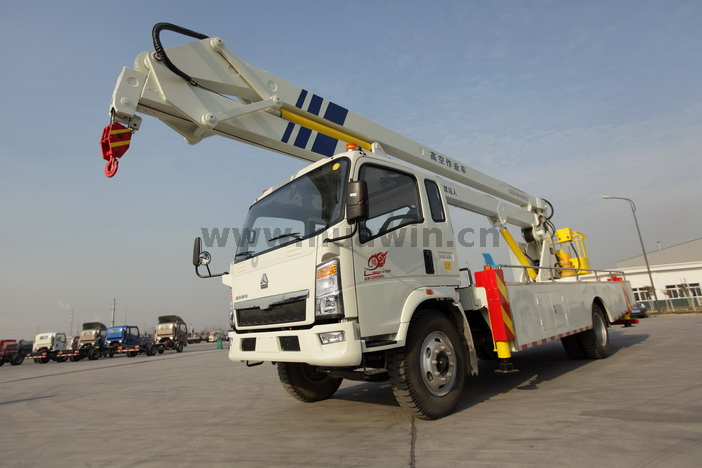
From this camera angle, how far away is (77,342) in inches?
1008

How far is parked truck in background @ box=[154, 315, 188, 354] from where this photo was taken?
26714 mm

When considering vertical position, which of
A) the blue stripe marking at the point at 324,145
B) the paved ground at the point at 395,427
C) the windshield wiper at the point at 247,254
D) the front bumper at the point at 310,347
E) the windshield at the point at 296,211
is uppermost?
the blue stripe marking at the point at 324,145

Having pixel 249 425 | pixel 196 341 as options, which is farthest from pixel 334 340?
pixel 196 341

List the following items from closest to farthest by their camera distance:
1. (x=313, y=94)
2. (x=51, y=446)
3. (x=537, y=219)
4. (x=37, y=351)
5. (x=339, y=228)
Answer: (x=339, y=228) < (x=51, y=446) < (x=313, y=94) < (x=537, y=219) < (x=37, y=351)

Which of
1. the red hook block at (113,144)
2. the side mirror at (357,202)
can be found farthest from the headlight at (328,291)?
the red hook block at (113,144)

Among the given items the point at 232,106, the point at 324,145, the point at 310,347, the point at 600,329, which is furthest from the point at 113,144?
the point at 600,329

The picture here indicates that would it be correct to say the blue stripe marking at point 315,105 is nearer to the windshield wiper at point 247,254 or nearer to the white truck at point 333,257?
the white truck at point 333,257

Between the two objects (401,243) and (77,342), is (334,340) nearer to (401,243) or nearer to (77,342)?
(401,243)

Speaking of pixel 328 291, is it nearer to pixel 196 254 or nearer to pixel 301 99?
pixel 196 254

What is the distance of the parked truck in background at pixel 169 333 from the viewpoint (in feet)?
87.6

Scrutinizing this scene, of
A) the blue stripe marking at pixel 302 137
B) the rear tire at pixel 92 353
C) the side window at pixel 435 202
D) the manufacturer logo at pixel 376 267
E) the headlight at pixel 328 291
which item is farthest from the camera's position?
the rear tire at pixel 92 353

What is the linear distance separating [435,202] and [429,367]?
1868 mm

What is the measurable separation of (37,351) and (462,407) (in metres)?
29.3

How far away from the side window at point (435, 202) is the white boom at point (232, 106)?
1.26 meters
